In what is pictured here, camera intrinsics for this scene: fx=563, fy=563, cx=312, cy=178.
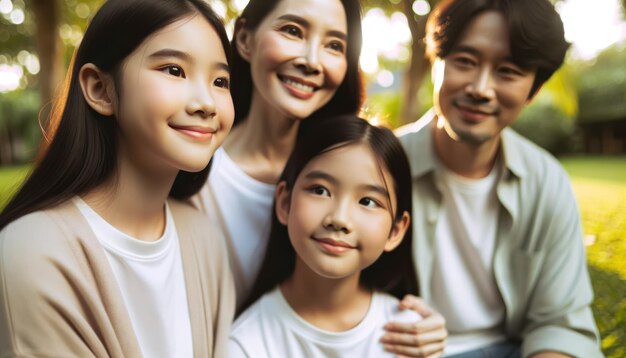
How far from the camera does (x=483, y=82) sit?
254 centimetres

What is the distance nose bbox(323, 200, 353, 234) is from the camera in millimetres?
2119

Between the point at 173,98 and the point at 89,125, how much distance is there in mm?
322

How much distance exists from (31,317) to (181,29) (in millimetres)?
985

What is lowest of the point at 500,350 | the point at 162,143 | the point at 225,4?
the point at 500,350

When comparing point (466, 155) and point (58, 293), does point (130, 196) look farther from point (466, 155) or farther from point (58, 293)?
point (466, 155)

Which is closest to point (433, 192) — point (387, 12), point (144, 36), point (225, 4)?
point (144, 36)

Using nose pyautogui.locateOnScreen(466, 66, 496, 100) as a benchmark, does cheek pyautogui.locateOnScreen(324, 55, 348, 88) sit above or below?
above

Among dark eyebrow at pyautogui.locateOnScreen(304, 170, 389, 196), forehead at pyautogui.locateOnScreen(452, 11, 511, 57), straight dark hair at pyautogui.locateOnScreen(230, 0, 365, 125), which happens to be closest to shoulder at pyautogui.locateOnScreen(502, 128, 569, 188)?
forehead at pyautogui.locateOnScreen(452, 11, 511, 57)

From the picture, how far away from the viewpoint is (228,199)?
2.73 m

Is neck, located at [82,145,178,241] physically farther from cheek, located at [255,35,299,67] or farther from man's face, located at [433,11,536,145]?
man's face, located at [433,11,536,145]

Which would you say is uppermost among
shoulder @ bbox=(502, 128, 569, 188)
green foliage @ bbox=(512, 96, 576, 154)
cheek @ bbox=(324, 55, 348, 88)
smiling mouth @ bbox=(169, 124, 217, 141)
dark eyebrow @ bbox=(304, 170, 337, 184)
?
cheek @ bbox=(324, 55, 348, 88)

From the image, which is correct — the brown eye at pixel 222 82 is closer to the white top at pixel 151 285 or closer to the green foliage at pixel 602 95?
the white top at pixel 151 285

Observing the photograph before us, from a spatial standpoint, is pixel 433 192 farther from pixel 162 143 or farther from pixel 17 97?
pixel 17 97

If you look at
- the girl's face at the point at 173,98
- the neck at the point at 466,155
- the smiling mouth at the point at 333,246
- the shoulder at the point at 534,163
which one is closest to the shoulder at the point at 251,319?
the smiling mouth at the point at 333,246
